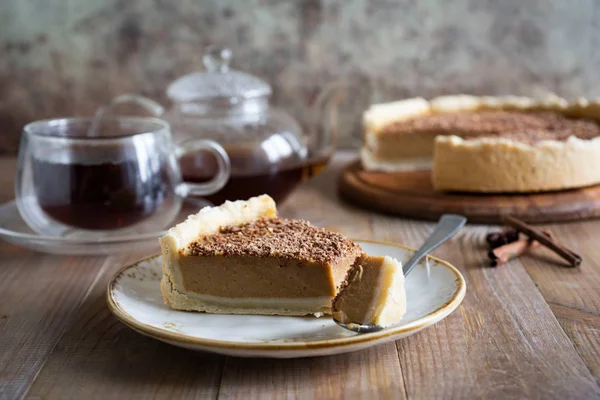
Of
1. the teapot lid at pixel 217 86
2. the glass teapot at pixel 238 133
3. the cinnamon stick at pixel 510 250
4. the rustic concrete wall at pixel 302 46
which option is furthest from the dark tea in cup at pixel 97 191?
the rustic concrete wall at pixel 302 46

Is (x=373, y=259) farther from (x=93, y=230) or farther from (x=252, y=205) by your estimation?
(x=93, y=230)

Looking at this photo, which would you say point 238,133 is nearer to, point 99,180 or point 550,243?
point 99,180

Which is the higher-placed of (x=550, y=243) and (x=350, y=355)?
(x=350, y=355)

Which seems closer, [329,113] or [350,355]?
[350,355]

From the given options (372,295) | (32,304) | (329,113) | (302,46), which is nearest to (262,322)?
(372,295)

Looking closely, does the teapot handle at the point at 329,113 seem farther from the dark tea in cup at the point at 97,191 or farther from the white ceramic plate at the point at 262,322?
the white ceramic plate at the point at 262,322

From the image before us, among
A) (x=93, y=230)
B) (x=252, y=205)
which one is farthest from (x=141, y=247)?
(x=252, y=205)
